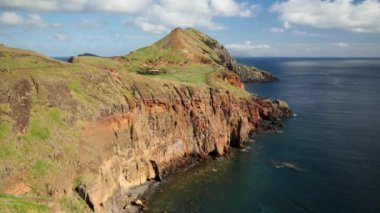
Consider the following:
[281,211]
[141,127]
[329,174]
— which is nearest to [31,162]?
[141,127]

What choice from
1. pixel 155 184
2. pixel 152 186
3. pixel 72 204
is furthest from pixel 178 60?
pixel 72 204

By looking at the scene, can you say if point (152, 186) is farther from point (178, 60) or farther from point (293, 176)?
point (178, 60)

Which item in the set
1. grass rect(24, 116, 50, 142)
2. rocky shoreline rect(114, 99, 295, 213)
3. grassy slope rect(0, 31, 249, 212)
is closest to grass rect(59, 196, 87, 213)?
grassy slope rect(0, 31, 249, 212)

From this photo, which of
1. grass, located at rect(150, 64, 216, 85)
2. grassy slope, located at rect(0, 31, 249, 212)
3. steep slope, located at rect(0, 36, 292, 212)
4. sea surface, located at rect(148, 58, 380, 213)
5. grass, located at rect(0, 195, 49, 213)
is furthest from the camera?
grass, located at rect(150, 64, 216, 85)

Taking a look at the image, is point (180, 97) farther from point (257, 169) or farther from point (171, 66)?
point (171, 66)

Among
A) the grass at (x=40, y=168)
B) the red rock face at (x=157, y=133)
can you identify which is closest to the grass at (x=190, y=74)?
the red rock face at (x=157, y=133)

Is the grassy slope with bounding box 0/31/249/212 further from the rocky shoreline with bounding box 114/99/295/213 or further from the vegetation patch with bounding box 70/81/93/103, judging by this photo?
the rocky shoreline with bounding box 114/99/295/213
